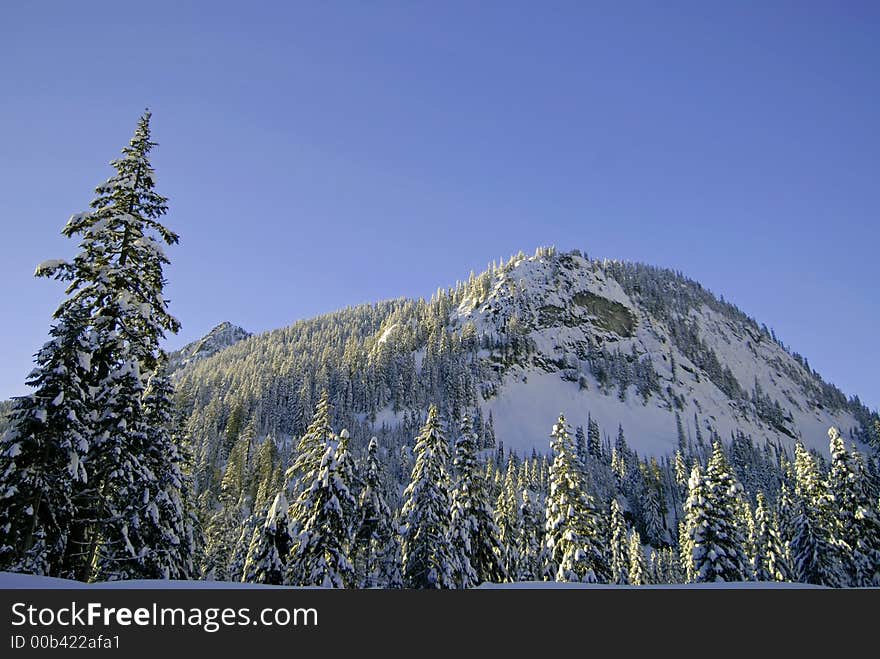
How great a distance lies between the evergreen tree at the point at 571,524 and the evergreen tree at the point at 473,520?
3968mm

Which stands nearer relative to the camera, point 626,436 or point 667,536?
point 667,536

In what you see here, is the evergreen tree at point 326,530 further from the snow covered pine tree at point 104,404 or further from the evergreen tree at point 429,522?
the snow covered pine tree at point 104,404

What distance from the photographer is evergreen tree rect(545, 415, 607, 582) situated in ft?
103

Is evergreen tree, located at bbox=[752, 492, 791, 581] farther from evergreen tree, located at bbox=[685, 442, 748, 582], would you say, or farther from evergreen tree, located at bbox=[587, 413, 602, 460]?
evergreen tree, located at bbox=[587, 413, 602, 460]

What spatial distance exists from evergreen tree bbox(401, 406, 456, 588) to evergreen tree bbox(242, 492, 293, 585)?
5.94 meters

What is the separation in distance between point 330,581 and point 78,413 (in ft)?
41.2

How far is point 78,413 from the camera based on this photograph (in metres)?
15.9

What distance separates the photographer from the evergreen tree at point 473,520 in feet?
95.8

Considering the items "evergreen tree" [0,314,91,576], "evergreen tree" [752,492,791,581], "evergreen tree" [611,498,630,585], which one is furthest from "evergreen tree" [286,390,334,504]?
"evergreen tree" [611,498,630,585]

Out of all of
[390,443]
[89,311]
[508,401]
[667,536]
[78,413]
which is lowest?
[667,536]

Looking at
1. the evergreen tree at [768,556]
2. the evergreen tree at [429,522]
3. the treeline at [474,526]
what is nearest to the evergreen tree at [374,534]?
the treeline at [474,526]
